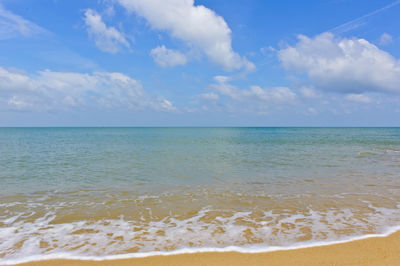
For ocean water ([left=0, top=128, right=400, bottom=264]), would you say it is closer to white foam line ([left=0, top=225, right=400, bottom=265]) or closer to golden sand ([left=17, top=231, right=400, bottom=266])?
white foam line ([left=0, top=225, right=400, bottom=265])

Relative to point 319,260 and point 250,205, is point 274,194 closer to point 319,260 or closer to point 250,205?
point 250,205

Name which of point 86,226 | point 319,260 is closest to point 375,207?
point 319,260

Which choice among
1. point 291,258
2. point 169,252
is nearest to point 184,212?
point 169,252

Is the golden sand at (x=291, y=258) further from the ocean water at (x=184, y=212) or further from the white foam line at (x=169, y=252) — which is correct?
the ocean water at (x=184, y=212)

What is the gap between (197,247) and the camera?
17.5 ft

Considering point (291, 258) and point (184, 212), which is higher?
point (291, 258)

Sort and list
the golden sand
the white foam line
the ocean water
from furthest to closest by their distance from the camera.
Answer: the ocean water → the white foam line → the golden sand

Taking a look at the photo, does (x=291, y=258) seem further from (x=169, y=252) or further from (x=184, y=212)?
(x=184, y=212)

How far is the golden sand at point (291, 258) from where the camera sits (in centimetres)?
465

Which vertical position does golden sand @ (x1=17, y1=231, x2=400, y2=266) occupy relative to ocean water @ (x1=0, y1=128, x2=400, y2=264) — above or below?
above

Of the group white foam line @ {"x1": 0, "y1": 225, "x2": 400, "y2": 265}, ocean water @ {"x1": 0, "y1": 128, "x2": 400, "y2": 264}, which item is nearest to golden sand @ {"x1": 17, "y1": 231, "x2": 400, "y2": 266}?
white foam line @ {"x1": 0, "y1": 225, "x2": 400, "y2": 265}

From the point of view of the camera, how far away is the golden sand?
4.65 m

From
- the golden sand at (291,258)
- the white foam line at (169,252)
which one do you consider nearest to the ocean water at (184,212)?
the white foam line at (169,252)

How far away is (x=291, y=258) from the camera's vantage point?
189 inches
